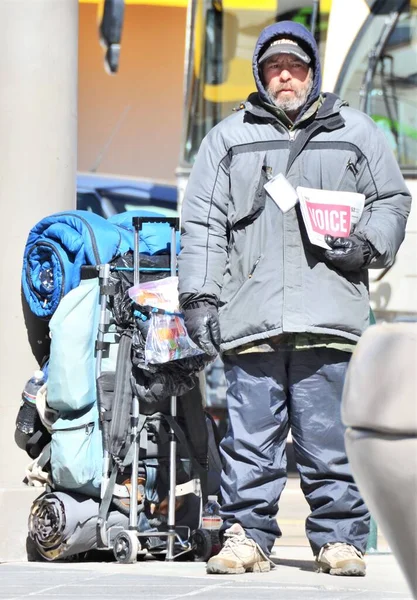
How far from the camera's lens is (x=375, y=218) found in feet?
17.5

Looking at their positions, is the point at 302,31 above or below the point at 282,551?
above

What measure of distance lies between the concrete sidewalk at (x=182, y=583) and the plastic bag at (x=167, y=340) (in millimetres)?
877

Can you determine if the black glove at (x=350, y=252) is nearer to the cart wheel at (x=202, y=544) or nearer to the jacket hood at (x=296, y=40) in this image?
the jacket hood at (x=296, y=40)

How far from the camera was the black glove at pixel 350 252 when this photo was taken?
202 inches

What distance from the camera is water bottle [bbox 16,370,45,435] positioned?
20.1 feet

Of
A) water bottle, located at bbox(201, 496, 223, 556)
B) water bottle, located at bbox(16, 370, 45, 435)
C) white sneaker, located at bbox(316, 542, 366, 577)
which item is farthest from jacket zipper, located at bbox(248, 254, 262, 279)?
water bottle, located at bbox(16, 370, 45, 435)

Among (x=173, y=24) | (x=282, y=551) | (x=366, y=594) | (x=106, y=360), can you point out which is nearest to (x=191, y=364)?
(x=106, y=360)

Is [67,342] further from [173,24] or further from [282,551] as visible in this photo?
[173,24]

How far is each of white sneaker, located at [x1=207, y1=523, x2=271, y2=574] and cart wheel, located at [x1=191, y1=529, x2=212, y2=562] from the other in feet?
2.11

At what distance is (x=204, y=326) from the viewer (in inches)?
202

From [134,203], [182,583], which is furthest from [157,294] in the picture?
[134,203]

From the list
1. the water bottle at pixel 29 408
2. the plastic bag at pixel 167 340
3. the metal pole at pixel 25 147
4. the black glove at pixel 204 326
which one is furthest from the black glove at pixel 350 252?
the metal pole at pixel 25 147

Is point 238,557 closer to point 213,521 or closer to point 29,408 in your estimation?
point 213,521

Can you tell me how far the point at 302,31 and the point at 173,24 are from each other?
40.7ft
